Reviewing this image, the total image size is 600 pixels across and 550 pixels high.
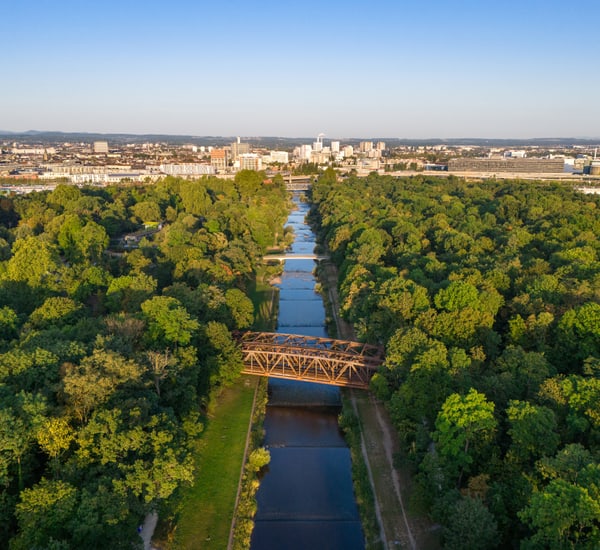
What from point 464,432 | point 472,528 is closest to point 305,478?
point 464,432

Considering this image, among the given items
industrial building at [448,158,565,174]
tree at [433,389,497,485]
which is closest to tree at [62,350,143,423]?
tree at [433,389,497,485]

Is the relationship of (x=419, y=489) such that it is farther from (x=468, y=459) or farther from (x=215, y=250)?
(x=215, y=250)

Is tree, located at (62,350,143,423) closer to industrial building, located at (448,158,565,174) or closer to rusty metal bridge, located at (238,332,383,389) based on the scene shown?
rusty metal bridge, located at (238,332,383,389)

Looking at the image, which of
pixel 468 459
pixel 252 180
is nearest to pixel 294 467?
pixel 468 459

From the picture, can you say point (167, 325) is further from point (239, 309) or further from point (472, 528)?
point (472, 528)

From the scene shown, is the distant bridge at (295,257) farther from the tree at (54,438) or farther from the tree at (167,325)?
the tree at (54,438)

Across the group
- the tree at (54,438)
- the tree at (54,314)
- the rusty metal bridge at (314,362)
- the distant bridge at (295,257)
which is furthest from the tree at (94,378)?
the distant bridge at (295,257)
